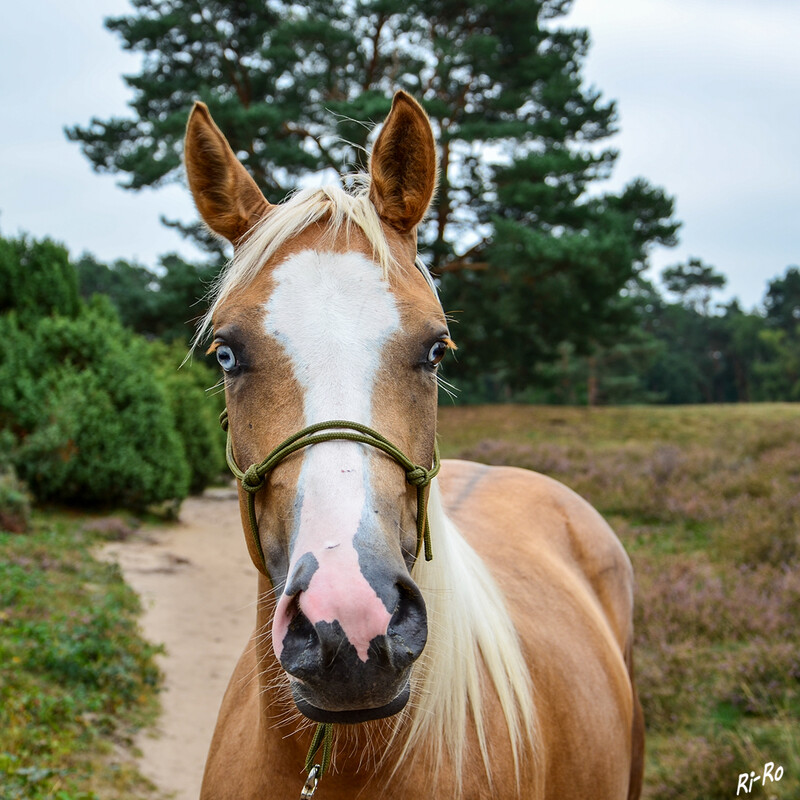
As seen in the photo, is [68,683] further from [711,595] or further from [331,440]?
[711,595]

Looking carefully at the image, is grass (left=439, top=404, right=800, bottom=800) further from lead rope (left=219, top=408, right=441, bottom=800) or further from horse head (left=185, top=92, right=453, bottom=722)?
horse head (left=185, top=92, right=453, bottom=722)

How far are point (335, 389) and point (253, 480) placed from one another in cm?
27

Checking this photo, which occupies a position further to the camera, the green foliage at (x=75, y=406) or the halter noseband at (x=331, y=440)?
the green foliage at (x=75, y=406)

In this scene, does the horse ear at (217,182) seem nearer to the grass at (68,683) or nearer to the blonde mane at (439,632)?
the blonde mane at (439,632)

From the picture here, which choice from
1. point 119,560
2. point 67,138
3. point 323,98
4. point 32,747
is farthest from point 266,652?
point 67,138

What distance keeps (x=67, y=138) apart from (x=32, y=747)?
16476 mm

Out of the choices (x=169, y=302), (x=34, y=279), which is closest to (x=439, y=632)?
(x=34, y=279)

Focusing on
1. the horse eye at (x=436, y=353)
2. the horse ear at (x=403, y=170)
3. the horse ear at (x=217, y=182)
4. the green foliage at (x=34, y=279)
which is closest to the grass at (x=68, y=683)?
the horse ear at (x=217, y=182)

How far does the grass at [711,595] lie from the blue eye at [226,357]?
3.15m

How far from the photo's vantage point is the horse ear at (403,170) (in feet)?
6.21

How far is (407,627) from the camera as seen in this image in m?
1.24

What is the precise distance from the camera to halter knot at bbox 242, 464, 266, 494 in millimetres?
1490

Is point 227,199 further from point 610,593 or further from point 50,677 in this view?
point 50,677
